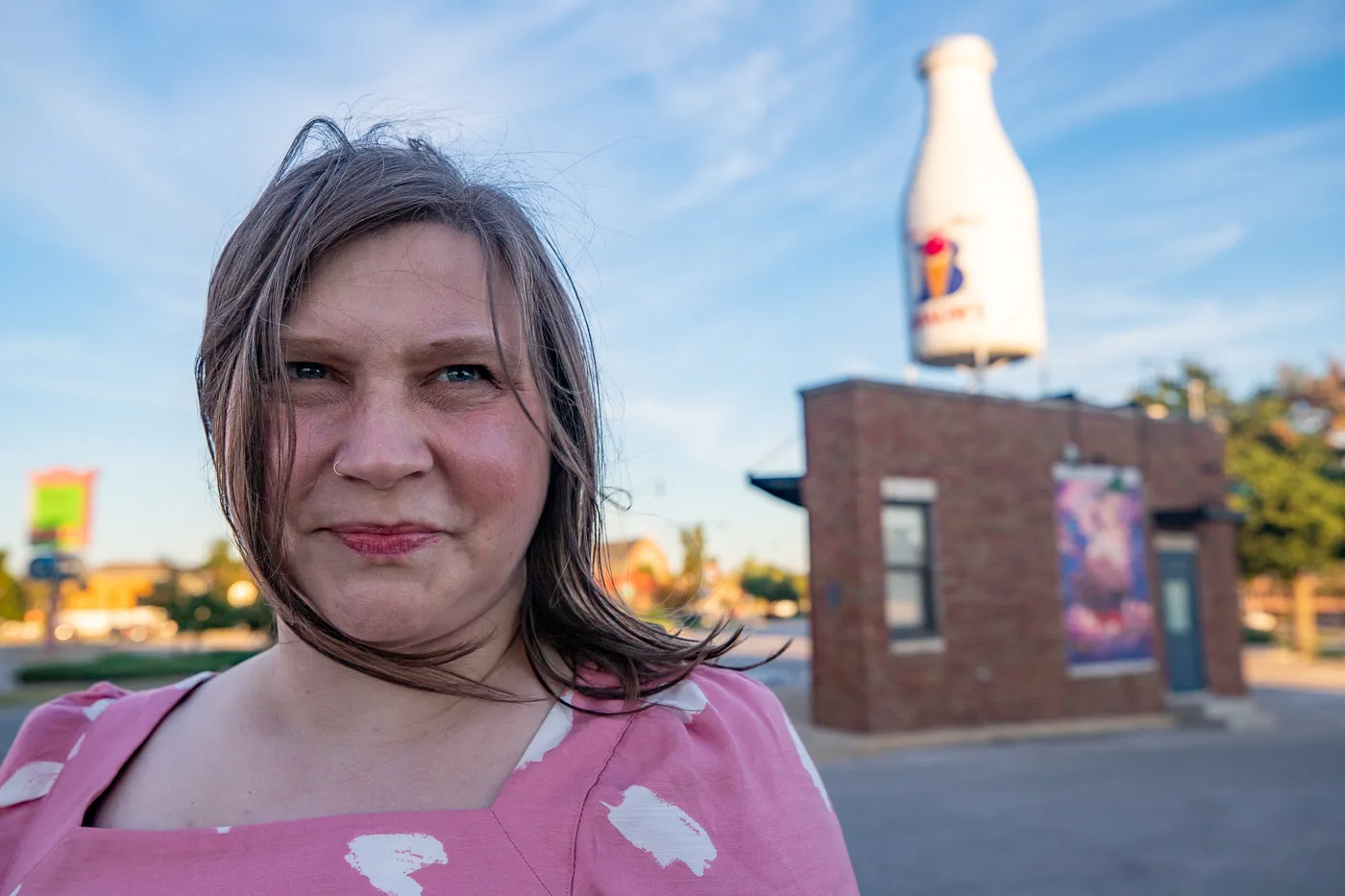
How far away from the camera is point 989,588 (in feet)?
43.9

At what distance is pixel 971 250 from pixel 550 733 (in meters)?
14.2

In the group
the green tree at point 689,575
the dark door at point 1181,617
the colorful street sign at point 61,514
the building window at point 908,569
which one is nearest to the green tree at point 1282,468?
the dark door at point 1181,617

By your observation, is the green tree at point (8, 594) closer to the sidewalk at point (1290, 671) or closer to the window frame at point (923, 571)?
the window frame at point (923, 571)

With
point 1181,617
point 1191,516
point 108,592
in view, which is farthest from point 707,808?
point 108,592

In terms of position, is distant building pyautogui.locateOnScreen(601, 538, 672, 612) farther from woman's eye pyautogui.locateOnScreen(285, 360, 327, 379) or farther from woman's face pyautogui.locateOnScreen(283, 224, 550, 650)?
woman's eye pyautogui.locateOnScreen(285, 360, 327, 379)

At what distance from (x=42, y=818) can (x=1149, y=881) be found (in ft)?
21.6

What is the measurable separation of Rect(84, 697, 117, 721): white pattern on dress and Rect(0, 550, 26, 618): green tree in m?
43.0

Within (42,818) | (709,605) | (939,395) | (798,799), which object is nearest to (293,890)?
(42,818)

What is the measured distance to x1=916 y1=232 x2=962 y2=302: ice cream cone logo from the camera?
14539 mm

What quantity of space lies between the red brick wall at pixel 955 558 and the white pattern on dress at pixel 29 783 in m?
11.3

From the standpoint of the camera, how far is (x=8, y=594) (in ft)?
127

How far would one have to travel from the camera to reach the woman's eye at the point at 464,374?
1227mm

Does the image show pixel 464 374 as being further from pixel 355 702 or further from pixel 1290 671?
pixel 1290 671

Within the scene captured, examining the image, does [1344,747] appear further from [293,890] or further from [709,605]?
[293,890]
